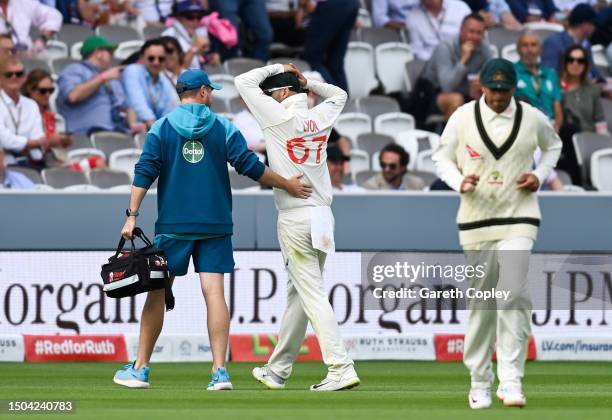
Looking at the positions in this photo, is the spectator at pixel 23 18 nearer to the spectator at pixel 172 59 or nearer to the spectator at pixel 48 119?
the spectator at pixel 48 119

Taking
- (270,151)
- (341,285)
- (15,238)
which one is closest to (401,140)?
(341,285)

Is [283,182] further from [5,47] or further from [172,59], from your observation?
[172,59]

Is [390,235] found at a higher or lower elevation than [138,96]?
lower

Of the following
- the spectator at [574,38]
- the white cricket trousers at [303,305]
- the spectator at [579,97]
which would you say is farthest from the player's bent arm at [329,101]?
the spectator at [574,38]

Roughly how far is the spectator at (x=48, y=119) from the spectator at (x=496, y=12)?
6272 mm

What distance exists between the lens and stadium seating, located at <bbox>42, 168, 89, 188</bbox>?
15555 millimetres

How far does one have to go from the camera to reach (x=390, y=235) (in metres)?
15.1

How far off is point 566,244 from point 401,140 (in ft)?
8.49

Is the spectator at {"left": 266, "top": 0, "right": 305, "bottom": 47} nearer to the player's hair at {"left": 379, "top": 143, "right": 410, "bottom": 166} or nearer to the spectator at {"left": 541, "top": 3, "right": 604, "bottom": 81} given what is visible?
the spectator at {"left": 541, "top": 3, "right": 604, "bottom": 81}

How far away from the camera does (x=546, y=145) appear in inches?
359

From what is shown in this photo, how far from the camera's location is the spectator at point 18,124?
15.6 meters

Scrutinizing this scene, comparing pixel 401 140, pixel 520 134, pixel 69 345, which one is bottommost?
pixel 69 345

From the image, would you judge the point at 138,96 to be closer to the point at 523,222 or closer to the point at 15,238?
the point at 15,238

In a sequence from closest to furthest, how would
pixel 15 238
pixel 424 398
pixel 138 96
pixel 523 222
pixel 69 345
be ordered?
pixel 523 222
pixel 424 398
pixel 69 345
pixel 15 238
pixel 138 96
